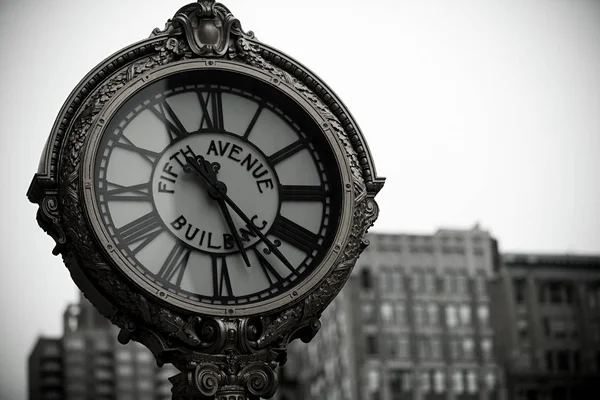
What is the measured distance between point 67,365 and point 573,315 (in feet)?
114

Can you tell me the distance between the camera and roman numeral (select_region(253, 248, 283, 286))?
6260 mm

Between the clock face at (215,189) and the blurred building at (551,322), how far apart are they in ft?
277

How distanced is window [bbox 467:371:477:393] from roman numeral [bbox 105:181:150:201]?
8222 centimetres

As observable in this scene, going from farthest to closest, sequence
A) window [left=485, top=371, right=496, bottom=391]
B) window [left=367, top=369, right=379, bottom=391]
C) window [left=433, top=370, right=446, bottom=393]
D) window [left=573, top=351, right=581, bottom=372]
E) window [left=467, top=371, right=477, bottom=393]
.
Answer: window [left=573, top=351, right=581, bottom=372], window [left=485, top=371, right=496, bottom=391], window [left=467, top=371, right=477, bottom=393], window [left=433, top=370, right=446, bottom=393], window [left=367, top=369, right=379, bottom=391]

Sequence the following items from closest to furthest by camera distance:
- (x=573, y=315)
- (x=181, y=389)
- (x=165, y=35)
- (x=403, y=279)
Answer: (x=181, y=389) < (x=165, y=35) < (x=403, y=279) < (x=573, y=315)

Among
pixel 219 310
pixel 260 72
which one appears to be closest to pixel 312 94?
pixel 260 72

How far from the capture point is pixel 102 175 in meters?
6.10

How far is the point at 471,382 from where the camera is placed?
3435 inches

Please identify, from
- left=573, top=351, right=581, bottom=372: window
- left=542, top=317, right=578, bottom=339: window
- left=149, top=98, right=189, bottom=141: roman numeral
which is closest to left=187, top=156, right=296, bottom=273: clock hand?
left=149, top=98, right=189, bottom=141: roman numeral

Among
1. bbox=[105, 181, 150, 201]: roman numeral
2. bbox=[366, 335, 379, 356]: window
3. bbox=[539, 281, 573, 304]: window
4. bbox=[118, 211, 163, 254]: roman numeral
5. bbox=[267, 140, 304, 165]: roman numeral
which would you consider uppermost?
bbox=[539, 281, 573, 304]: window

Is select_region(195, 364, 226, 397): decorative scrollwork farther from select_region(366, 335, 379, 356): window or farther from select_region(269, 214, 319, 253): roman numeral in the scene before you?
A: select_region(366, 335, 379, 356): window

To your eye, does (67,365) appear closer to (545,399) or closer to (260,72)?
(545,399)

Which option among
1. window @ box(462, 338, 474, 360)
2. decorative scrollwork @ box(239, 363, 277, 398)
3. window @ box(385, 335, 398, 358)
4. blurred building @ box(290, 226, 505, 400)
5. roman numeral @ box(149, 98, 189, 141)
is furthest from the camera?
window @ box(462, 338, 474, 360)

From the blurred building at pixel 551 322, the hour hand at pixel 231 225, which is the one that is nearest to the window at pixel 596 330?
the blurred building at pixel 551 322
